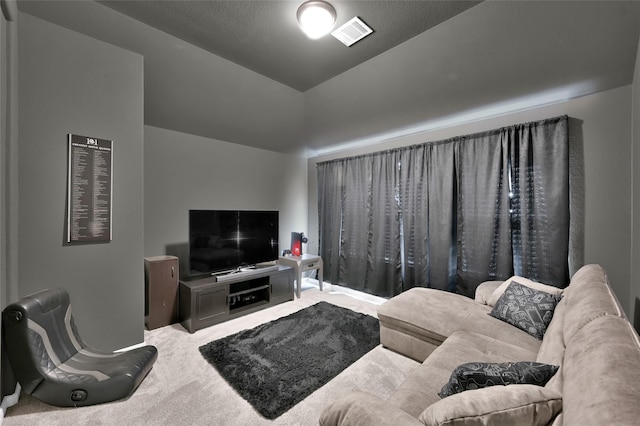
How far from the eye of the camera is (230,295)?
3.32m

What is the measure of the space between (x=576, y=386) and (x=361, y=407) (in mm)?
730

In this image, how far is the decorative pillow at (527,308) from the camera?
6.57 ft

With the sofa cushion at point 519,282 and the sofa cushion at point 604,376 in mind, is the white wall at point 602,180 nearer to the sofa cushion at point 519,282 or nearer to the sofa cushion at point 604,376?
the sofa cushion at point 519,282

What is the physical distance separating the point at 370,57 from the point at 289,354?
3182mm

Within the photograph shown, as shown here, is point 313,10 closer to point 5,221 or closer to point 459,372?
point 459,372

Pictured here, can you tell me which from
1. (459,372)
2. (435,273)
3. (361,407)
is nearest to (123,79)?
(361,407)

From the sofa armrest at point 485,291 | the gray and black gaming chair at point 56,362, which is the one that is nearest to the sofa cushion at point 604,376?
the sofa armrest at point 485,291

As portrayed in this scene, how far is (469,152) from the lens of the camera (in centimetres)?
326

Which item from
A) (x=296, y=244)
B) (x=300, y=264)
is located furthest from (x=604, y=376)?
(x=296, y=244)

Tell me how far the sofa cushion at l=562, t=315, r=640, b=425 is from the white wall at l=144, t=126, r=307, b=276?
4022mm

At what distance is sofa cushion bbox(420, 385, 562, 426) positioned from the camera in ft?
2.83

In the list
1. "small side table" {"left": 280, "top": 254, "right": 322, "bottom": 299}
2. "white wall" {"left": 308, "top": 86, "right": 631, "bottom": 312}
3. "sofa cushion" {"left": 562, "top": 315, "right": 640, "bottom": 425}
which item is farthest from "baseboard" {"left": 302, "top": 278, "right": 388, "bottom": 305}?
"sofa cushion" {"left": 562, "top": 315, "right": 640, "bottom": 425}

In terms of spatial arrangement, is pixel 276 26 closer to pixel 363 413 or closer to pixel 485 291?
pixel 363 413

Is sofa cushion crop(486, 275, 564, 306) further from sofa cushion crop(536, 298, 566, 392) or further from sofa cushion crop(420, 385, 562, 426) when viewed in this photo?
sofa cushion crop(420, 385, 562, 426)
